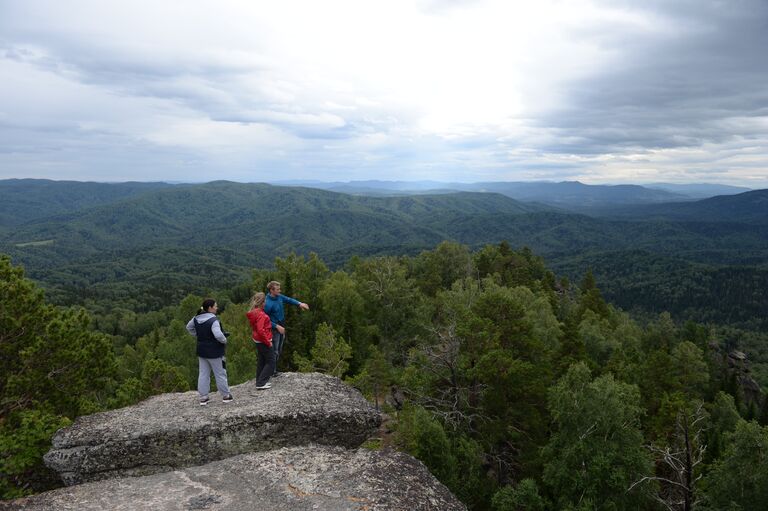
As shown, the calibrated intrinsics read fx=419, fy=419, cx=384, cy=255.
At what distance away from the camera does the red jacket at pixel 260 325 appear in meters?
14.5

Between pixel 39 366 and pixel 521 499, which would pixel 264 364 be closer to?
pixel 39 366

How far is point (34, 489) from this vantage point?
43.6ft

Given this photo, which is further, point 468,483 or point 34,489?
point 468,483

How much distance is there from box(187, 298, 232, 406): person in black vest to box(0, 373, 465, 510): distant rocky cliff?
555mm

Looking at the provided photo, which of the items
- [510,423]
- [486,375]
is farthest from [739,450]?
[486,375]

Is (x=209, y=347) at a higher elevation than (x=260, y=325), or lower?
lower

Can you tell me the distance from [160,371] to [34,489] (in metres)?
13.9

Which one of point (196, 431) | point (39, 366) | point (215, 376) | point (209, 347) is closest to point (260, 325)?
point (209, 347)

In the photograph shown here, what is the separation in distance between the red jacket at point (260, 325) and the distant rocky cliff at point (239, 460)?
189cm

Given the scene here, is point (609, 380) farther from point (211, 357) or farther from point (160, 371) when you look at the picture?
point (160, 371)

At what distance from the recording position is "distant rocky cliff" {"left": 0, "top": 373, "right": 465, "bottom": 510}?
1006cm

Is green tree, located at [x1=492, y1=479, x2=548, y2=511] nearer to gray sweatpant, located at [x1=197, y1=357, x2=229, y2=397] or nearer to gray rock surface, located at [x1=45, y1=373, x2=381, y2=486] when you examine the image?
gray rock surface, located at [x1=45, y1=373, x2=381, y2=486]

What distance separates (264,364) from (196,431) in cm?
351

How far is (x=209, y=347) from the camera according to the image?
13867mm
